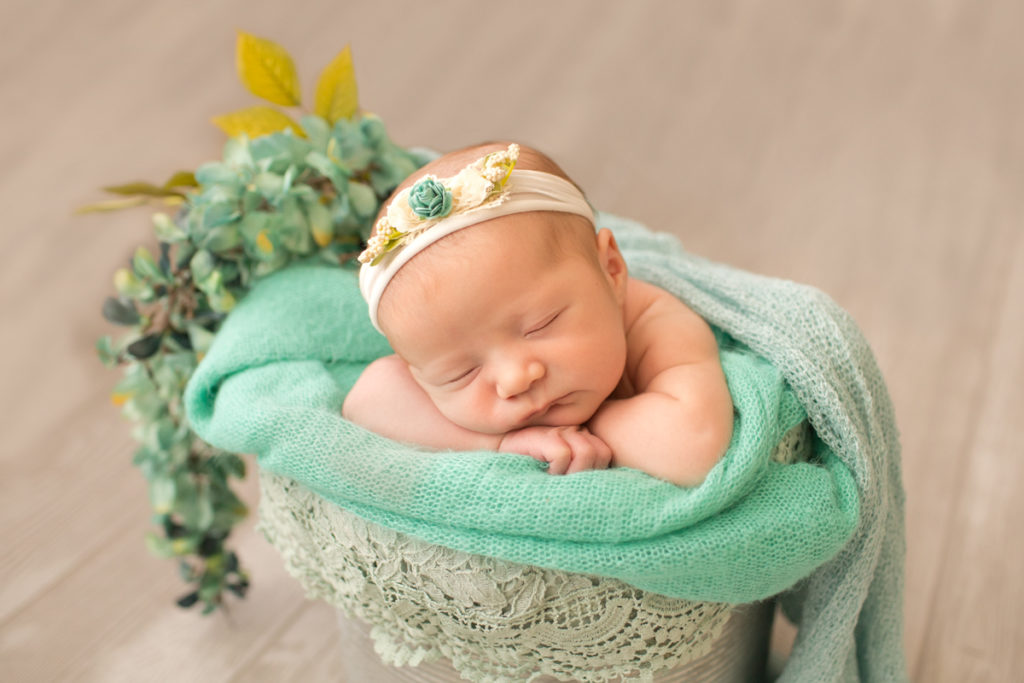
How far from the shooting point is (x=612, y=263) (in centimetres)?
103

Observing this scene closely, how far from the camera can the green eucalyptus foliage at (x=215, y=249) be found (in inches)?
46.0

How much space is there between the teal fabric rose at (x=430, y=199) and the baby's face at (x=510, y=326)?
3cm

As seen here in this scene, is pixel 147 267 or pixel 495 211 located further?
pixel 147 267

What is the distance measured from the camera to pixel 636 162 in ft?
7.86

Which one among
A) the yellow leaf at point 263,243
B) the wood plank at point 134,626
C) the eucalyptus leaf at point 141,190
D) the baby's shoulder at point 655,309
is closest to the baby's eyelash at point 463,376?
the baby's shoulder at point 655,309

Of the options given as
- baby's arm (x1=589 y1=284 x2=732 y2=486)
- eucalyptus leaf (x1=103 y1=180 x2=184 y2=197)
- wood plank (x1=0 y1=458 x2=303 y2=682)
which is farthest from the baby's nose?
wood plank (x1=0 y1=458 x2=303 y2=682)

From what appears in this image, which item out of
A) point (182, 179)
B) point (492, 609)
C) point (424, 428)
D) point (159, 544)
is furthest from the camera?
point (159, 544)

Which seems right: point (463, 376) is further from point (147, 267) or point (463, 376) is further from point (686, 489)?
point (147, 267)

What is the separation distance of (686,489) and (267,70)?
79 centimetres

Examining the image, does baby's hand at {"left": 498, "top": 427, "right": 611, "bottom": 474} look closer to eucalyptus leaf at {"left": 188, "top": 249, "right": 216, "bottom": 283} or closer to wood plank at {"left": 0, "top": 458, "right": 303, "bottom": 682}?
eucalyptus leaf at {"left": 188, "top": 249, "right": 216, "bottom": 283}

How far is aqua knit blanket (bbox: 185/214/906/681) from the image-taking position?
2.70ft

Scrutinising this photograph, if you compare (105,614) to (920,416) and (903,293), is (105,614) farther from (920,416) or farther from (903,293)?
(903,293)

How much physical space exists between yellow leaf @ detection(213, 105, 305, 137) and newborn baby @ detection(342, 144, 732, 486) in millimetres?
399

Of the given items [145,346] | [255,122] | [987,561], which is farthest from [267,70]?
[987,561]
